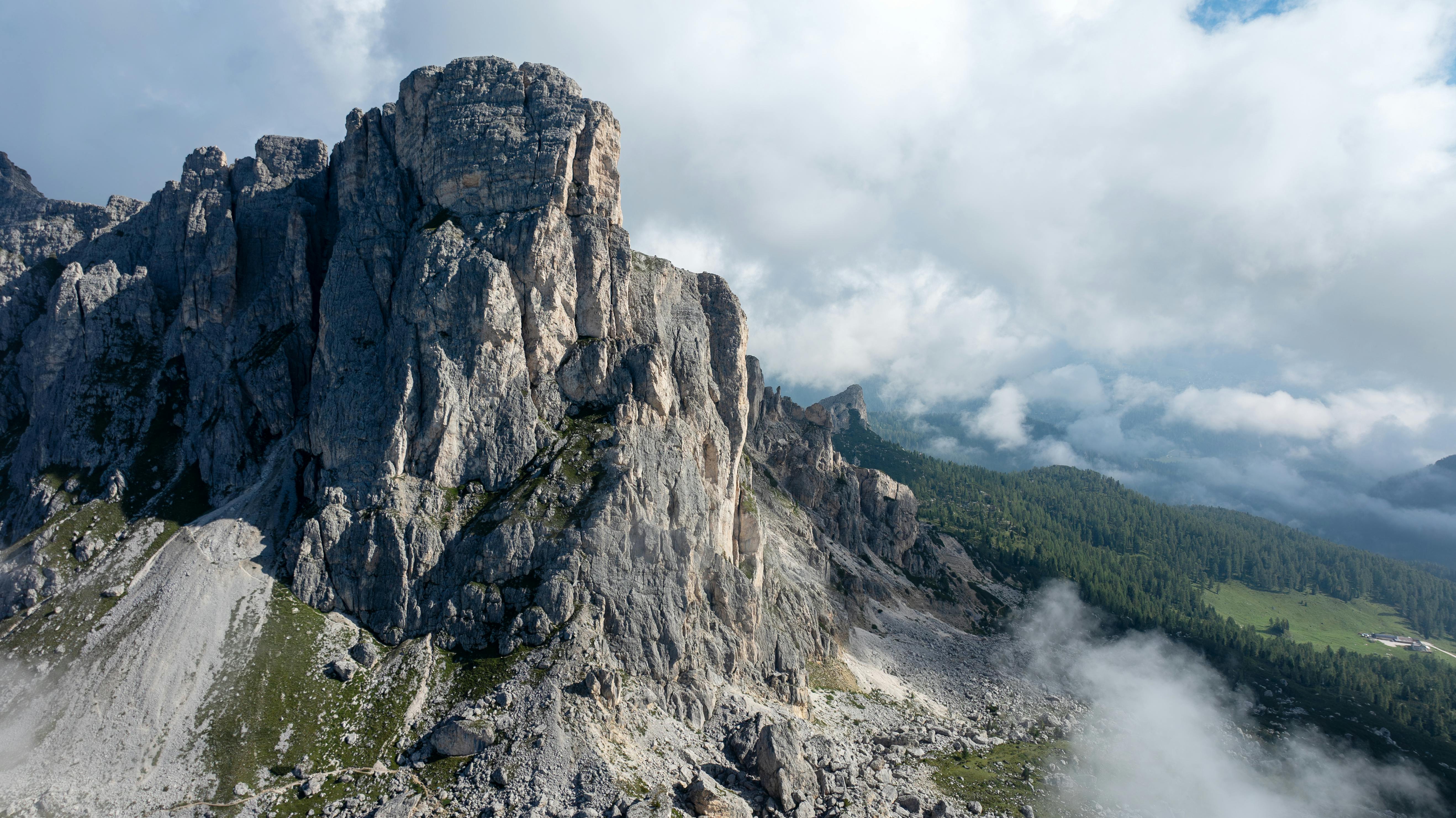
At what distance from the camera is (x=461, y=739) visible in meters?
61.7

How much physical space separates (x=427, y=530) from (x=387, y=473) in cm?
903

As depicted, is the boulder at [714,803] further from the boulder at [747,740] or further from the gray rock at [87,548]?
the gray rock at [87,548]

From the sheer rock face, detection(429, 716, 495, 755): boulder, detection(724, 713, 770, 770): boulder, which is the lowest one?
detection(429, 716, 495, 755): boulder

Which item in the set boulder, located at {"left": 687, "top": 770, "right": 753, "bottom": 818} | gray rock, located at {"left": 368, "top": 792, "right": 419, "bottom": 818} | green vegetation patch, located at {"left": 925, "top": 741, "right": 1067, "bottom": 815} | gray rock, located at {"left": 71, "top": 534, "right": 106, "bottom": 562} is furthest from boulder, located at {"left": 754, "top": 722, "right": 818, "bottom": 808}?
gray rock, located at {"left": 71, "top": 534, "right": 106, "bottom": 562}

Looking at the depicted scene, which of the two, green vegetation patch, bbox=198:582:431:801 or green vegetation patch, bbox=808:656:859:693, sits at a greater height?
green vegetation patch, bbox=808:656:859:693

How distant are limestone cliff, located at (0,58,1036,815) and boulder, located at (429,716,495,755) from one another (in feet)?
0.84

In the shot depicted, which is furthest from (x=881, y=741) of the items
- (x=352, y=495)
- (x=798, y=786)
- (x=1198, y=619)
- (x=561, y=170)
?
(x=1198, y=619)

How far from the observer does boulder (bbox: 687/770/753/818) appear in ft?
198

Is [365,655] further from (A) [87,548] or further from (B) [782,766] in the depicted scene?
(B) [782,766]

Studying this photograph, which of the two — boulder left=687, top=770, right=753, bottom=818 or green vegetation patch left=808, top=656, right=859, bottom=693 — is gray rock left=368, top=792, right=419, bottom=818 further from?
green vegetation patch left=808, top=656, right=859, bottom=693

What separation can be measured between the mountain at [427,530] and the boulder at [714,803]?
352mm

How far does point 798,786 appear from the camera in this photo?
66.5 m

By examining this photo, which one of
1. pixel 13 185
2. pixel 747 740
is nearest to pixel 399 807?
pixel 747 740

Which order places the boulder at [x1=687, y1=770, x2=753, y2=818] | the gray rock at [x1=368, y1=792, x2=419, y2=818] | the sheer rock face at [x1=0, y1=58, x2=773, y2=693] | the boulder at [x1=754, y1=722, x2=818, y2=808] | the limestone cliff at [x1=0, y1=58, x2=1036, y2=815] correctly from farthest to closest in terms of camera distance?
the sheer rock face at [x1=0, y1=58, x2=773, y2=693]
the boulder at [x1=754, y1=722, x2=818, y2=808]
the limestone cliff at [x1=0, y1=58, x2=1036, y2=815]
the boulder at [x1=687, y1=770, x2=753, y2=818]
the gray rock at [x1=368, y1=792, x2=419, y2=818]
